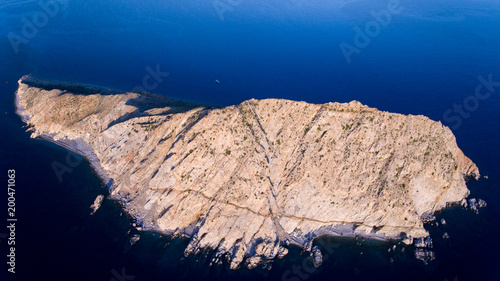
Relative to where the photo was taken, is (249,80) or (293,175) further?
(249,80)

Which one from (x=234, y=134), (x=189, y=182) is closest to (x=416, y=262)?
(x=234, y=134)

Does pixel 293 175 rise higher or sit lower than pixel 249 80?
lower

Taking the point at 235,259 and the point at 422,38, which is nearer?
the point at 235,259

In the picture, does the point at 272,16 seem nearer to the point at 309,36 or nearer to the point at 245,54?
the point at 309,36

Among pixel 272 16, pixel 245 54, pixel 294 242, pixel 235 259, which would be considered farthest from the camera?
pixel 272 16

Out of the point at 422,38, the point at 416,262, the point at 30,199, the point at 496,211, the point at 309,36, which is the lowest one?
the point at 30,199
